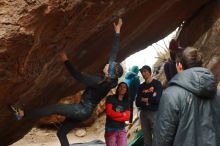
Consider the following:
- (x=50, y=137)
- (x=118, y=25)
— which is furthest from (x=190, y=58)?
(x=50, y=137)

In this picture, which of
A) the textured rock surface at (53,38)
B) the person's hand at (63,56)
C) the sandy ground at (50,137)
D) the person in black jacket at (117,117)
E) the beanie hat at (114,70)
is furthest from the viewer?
the sandy ground at (50,137)

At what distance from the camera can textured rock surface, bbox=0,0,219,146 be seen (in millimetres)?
4871

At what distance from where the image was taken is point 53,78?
6.83 metres

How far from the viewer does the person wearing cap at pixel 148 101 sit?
746cm

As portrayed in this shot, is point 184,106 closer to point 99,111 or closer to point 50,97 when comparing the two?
point 50,97

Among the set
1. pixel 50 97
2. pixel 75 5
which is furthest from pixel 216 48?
pixel 75 5

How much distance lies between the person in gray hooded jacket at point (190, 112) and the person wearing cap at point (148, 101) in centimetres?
352

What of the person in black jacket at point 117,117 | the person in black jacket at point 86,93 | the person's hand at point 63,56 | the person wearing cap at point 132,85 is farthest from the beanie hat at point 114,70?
the person wearing cap at point 132,85

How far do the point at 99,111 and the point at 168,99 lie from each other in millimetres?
13726

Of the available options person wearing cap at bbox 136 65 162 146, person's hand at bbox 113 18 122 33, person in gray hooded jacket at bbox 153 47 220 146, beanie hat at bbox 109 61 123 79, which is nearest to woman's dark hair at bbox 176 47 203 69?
person in gray hooded jacket at bbox 153 47 220 146

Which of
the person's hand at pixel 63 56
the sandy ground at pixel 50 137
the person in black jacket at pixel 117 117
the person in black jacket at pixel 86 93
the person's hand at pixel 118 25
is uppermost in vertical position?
the person's hand at pixel 118 25

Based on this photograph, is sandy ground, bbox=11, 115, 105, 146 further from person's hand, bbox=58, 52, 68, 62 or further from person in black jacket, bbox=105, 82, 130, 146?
person's hand, bbox=58, 52, 68, 62

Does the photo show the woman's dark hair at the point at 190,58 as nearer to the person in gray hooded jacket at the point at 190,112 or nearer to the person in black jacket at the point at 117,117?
the person in gray hooded jacket at the point at 190,112

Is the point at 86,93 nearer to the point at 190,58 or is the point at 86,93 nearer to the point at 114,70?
the point at 114,70
